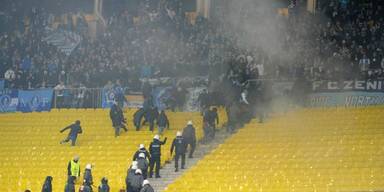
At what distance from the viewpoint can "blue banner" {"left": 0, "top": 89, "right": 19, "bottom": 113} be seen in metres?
31.5

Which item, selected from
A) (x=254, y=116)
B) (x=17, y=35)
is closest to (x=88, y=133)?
(x=254, y=116)

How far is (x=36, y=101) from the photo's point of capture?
103ft

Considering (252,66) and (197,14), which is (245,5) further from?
(252,66)

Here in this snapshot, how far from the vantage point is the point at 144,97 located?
97.4 feet

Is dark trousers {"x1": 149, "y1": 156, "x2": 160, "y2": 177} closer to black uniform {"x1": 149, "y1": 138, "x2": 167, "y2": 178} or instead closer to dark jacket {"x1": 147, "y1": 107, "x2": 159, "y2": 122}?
black uniform {"x1": 149, "y1": 138, "x2": 167, "y2": 178}

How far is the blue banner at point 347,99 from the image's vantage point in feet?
91.8

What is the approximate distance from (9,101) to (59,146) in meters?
3.81

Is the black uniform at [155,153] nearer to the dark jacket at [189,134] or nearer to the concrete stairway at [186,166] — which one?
the concrete stairway at [186,166]

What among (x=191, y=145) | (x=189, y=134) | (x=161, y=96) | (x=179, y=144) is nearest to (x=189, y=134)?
(x=189, y=134)

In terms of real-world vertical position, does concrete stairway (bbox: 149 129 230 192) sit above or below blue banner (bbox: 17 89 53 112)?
below

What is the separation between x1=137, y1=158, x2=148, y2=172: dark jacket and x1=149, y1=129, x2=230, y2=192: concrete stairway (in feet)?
1.99

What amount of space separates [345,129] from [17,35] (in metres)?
12.5

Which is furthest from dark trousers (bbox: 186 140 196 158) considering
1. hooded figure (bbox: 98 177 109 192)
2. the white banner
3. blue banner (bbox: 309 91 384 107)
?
the white banner

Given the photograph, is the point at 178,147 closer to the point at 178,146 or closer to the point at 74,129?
the point at 178,146
